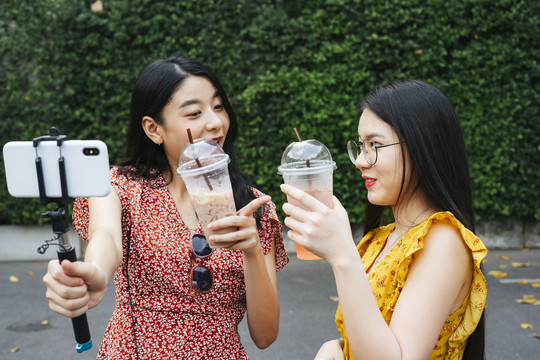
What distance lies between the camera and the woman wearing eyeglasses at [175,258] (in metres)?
1.83

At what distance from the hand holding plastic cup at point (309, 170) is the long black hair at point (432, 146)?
274 millimetres

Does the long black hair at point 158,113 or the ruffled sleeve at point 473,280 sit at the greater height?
the long black hair at point 158,113

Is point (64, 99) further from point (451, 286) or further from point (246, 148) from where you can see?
point (451, 286)

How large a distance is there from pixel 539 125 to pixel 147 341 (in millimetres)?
6218

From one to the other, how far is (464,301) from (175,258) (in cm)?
104

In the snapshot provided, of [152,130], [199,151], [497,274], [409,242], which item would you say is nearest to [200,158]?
[199,151]

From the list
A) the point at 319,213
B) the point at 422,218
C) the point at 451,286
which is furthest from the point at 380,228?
the point at 319,213

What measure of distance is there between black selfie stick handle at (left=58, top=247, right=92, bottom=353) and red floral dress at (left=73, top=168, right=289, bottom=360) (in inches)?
24.5

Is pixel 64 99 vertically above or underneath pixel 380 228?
above

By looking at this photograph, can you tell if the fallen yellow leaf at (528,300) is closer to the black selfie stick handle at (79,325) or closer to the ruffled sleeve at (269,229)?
the ruffled sleeve at (269,229)

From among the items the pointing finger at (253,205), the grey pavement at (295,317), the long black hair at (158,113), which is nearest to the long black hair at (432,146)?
the pointing finger at (253,205)

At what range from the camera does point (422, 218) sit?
1.72m

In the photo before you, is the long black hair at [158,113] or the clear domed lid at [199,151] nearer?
the clear domed lid at [199,151]

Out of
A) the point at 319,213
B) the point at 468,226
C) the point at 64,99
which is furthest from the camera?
the point at 64,99
